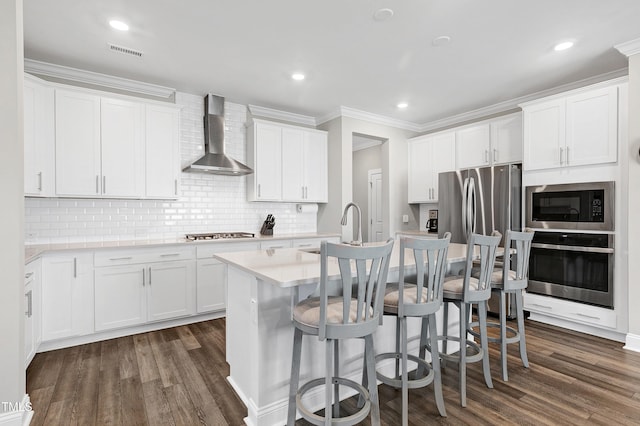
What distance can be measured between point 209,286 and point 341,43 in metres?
2.90

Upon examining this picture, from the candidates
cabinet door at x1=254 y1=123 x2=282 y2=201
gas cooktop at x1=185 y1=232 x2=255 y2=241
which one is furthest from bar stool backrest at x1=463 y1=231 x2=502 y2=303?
cabinet door at x1=254 y1=123 x2=282 y2=201

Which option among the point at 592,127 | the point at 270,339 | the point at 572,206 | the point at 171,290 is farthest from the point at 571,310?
the point at 171,290

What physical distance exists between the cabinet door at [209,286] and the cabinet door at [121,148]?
111 cm

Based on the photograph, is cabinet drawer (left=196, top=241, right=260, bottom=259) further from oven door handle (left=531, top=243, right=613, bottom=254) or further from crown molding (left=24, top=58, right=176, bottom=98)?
oven door handle (left=531, top=243, right=613, bottom=254)

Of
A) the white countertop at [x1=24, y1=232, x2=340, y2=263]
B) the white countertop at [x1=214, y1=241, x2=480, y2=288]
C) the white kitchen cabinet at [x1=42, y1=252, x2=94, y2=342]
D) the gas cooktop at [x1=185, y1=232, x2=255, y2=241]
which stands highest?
the gas cooktop at [x1=185, y1=232, x2=255, y2=241]

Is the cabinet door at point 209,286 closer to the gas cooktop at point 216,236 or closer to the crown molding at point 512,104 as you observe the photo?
the gas cooktop at point 216,236

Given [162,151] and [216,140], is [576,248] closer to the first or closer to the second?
[216,140]

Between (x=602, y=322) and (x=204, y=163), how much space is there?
179 inches

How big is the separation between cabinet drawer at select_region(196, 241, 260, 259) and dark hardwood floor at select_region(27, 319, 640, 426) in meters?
0.99

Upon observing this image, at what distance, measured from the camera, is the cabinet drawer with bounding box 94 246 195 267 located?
3189 mm

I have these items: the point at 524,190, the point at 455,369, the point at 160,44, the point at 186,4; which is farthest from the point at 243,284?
the point at 524,190

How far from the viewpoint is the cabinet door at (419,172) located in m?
5.08

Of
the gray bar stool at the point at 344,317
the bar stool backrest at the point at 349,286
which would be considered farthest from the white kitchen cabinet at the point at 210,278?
the bar stool backrest at the point at 349,286

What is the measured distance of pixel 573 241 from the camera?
336cm
